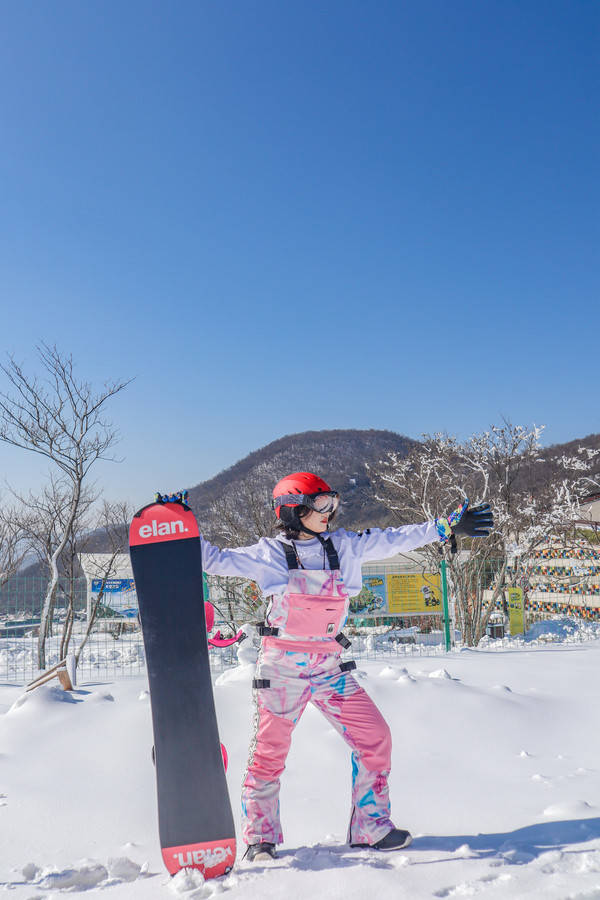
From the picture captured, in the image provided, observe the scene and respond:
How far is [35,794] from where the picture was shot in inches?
134

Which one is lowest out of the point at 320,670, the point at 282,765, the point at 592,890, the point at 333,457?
the point at 592,890

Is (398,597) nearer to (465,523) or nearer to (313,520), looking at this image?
(465,523)

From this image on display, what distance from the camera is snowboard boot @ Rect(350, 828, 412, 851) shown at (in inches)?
99.3

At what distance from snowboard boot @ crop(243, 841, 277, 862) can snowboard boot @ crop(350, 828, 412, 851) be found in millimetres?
401

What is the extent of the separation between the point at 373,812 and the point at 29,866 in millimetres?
1390

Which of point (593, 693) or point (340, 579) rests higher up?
point (340, 579)

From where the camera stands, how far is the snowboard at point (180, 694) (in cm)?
238

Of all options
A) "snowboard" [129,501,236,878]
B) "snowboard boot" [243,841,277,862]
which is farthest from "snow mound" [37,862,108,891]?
"snowboard boot" [243,841,277,862]

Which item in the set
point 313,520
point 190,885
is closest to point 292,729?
point 190,885

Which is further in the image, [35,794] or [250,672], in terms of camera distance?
[250,672]

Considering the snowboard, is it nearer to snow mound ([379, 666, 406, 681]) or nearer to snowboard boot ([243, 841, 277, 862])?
snowboard boot ([243, 841, 277, 862])

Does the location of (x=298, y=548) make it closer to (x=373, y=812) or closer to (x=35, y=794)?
(x=373, y=812)

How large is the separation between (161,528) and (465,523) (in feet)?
4.64

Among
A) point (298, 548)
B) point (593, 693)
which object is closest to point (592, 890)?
point (298, 548)
